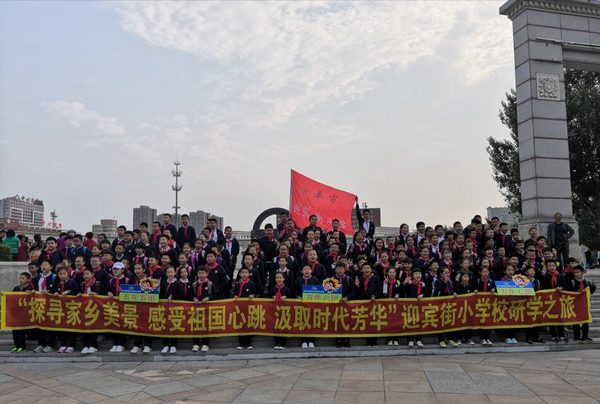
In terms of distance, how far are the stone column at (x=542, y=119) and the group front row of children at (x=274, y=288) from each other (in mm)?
5538

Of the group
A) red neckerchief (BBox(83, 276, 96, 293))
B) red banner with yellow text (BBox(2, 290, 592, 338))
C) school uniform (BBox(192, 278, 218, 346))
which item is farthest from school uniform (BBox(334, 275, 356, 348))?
red neckerchief (BBox(83, 276, 96, 293))

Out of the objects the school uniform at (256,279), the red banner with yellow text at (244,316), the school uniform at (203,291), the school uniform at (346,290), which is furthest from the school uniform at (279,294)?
the school uniform at (203,291)

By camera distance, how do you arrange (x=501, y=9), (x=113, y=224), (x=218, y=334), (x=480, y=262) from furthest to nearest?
(x=113, y=224), (x=501, y=9), (x=480, y=262), (x=218, y=334)

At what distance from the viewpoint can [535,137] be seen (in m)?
14.9

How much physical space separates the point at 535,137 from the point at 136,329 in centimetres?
1279

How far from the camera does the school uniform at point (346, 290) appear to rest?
30.0 feet

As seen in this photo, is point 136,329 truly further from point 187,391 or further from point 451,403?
point 451,403

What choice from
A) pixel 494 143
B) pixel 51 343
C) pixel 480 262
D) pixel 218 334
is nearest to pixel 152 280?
pixel 218 334

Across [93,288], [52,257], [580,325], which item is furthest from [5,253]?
[580,325]

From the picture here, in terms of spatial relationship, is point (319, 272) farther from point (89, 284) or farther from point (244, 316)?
point (89, 284)

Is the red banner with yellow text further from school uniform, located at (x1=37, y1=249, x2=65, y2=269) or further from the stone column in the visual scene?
the stone column

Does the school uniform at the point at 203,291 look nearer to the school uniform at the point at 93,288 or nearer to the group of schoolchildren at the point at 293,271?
the group of schoolchildren at the point at 293,271

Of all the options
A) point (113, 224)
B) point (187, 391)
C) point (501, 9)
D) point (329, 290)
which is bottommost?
point (187, 391)

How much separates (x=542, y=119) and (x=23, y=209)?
137370 mm
